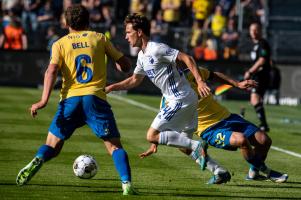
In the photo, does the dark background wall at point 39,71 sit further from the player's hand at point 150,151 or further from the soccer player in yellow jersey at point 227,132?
the player's hand at point 150,151

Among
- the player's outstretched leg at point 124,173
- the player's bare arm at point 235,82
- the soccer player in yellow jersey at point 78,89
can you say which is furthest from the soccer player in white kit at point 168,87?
the player's outstretched leg at point 124,173

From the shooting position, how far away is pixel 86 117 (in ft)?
33.0

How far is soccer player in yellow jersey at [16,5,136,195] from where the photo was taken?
10000 mm

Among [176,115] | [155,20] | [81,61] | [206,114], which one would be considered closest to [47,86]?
[81,61]

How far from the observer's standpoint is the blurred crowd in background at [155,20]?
30.3m

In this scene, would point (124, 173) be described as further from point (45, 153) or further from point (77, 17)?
point (77, 17)

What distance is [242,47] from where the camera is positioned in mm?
30469

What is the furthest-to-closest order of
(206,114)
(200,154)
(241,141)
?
1. (206,114)
2. (241,141)
3. (200,154)

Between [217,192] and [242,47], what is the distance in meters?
20.3

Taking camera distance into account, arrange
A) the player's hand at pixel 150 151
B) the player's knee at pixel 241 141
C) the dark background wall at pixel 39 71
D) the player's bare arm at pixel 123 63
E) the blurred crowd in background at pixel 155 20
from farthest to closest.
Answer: the blurred crowd in background at pixel 155 20, the dark background wall at pixel 39 71, the player's knee at pixel 241 141, the player's hand at pixel 150 151, the player's bare arm at pixel 123 63

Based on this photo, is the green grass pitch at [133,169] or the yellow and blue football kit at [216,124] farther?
the yellow and blue football kit at [216,124]

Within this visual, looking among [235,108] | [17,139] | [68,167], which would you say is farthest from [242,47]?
[68,167]

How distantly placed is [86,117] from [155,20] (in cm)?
2284

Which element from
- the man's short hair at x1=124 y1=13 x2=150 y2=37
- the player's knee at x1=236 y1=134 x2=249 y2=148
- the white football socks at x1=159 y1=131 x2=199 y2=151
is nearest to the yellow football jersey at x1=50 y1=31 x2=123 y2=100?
the man's short hair at x1=124 y1=13 x2=150 y2=37
